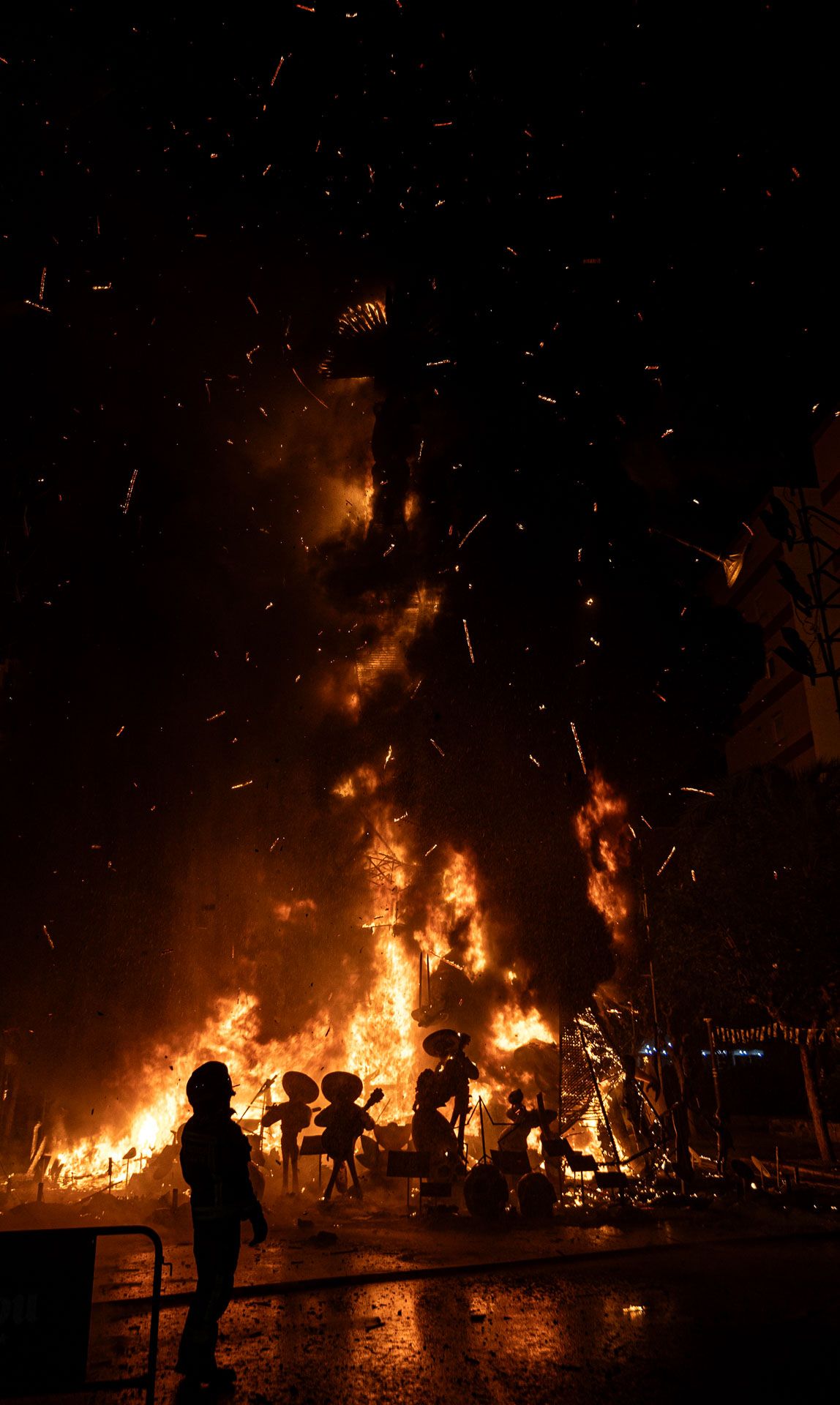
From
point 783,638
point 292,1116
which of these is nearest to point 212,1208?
point 292,1116

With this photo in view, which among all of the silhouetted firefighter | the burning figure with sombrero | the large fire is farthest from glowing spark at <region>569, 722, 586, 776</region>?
the silhouetted firefighter

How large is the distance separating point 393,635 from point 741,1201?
1673 centimetres

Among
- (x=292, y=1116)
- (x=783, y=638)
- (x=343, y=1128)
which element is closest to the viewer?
(x=343, y=1128)

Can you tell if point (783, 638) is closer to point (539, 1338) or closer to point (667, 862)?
point (667, 862)

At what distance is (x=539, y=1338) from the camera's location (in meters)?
6.18

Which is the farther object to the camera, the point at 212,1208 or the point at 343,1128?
A: the point at 343,1128

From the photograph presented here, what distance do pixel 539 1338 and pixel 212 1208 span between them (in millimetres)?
2964

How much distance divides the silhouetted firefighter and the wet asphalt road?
0.32m

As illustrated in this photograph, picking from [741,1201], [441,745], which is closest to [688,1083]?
[741,1201]

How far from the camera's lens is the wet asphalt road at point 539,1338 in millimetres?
5176

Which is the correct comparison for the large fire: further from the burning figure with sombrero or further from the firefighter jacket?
the firefighter jacket

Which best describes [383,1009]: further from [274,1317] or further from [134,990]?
[274,1317]

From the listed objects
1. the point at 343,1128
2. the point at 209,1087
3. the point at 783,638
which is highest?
the point at 783,638

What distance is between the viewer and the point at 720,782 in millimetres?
25828
